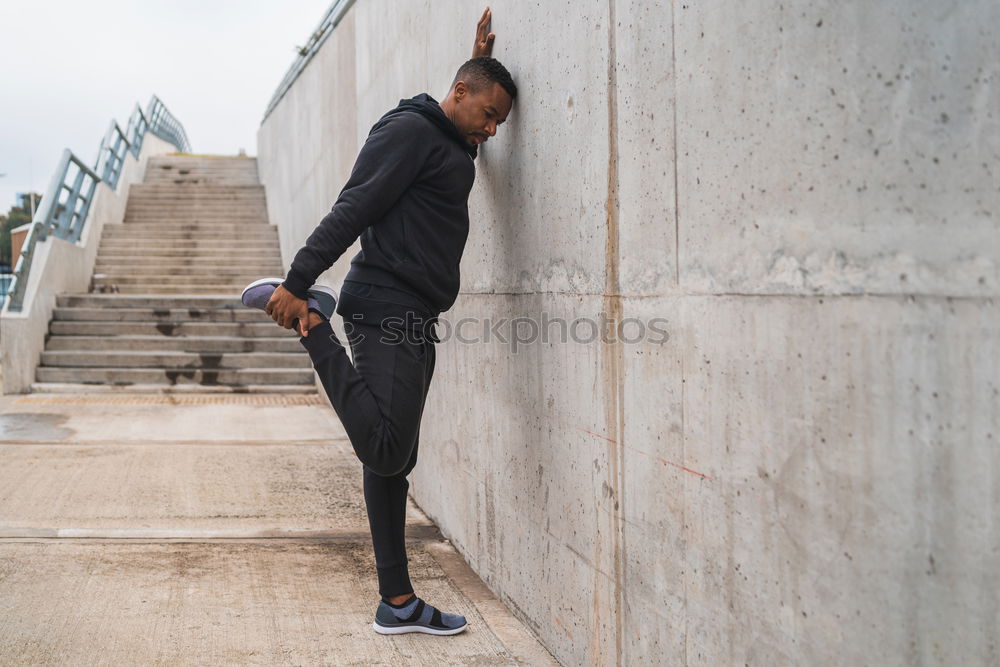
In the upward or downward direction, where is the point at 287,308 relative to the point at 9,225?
downward

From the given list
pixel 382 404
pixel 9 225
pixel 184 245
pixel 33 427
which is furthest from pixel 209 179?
pixel 9 225

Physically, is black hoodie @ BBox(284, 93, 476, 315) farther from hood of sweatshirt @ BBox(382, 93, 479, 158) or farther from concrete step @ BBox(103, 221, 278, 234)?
concrete step @ BBox(103, 221, 278, 234)

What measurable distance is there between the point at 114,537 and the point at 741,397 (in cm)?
316

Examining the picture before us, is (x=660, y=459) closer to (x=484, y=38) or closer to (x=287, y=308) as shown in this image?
(x=287, y=308)

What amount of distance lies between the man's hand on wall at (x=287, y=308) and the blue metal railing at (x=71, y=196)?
777 centimetres

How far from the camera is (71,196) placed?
11.0m

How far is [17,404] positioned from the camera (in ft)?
25.7

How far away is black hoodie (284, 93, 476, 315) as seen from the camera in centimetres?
260

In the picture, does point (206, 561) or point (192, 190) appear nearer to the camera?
point (206, 561)

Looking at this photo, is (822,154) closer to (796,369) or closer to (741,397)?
(796,369)

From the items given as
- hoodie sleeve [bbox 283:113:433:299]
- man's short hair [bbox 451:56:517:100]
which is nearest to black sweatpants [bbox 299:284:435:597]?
hoodie sleeve [bbox 283:113:433:299]

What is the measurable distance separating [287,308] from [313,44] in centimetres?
781

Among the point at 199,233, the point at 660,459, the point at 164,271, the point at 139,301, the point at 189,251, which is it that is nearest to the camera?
the point at 660,459

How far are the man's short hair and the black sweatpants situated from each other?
2.76 feet
